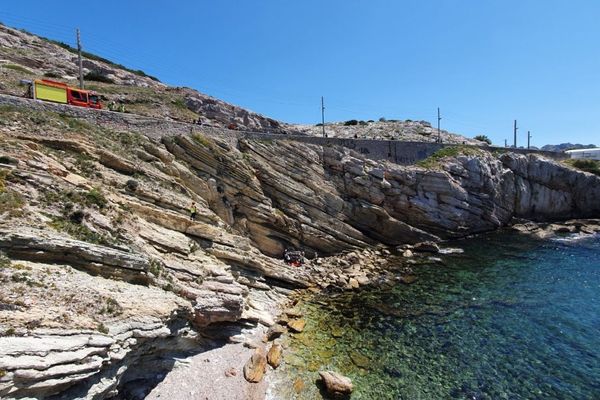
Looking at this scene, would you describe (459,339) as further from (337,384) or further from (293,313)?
(293,313)

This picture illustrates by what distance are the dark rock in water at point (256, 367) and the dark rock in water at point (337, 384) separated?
3.13m

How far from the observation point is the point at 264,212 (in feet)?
108

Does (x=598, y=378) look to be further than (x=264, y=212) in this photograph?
No

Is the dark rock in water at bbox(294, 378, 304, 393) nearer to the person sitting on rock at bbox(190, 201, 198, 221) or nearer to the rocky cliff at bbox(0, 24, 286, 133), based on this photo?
the person sitting on rock at bbox(190, 201, 198, 221)

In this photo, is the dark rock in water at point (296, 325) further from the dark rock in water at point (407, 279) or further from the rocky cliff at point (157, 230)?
the dark rock in water at point (407, 279)

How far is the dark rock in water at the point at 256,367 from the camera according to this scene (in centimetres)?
1530

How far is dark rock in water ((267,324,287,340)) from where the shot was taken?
751 inches

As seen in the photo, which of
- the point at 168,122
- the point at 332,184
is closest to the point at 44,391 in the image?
the point at 168,122

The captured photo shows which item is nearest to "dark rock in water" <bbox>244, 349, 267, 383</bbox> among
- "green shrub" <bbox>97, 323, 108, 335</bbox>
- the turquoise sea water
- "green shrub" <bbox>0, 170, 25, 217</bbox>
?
the turquoise sea water

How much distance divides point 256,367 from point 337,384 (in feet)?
13.8

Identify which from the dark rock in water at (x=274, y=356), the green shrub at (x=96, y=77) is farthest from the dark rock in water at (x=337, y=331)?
the green shrub at (x=96, y=77)

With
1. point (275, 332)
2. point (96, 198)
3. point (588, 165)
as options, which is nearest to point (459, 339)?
point (275, 332)

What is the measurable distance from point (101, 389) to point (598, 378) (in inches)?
876

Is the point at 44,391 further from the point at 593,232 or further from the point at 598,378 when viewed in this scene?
the point at 593,232
